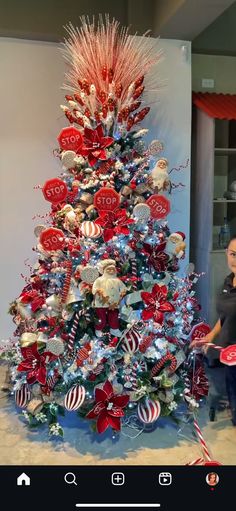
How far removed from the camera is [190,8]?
270 centimetres

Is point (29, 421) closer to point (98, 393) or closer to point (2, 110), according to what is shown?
point (98, 393)

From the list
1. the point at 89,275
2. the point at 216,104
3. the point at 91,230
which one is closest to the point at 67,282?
the point at 89,275

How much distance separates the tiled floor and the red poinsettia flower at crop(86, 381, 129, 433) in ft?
0.42

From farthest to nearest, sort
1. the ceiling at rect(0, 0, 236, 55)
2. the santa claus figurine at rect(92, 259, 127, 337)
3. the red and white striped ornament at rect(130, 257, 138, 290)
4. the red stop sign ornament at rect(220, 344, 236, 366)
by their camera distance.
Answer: the ceiling at rect(0, 0, 236, 55)
the red and white striped ornament at rect(130, 257, 138, 290)
the santa claus figurine at rect(92, 259, 127, 337)
the red stop sign ornament at rect(220, 344, 236, 366)

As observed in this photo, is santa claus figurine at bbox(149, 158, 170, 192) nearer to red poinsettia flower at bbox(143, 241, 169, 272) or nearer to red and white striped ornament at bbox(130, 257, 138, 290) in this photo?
red poinsettia flower at bbox(143, 241, 169, 272)

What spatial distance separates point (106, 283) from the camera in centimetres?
216

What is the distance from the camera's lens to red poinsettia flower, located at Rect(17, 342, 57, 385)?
2.29 metres

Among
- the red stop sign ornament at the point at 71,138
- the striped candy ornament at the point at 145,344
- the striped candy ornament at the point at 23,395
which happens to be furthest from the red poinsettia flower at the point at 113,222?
the striped candy ornament at the point at 23,395

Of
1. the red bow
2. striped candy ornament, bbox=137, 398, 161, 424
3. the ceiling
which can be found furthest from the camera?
the ceiling

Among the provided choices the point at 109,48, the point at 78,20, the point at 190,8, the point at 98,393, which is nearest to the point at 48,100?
the point at 78,20
